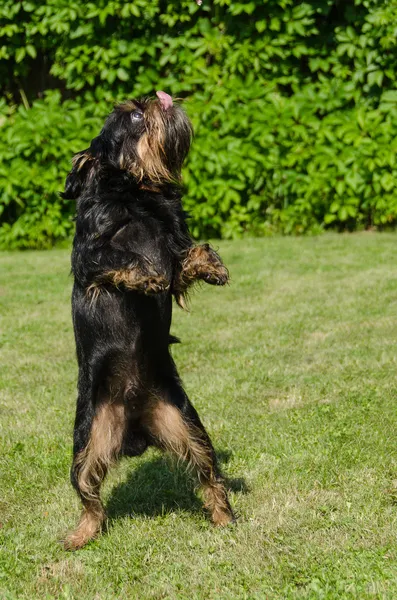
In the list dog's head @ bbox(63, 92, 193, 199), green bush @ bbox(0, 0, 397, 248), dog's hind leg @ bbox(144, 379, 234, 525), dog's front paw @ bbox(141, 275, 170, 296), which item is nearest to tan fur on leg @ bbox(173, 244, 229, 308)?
dog's front paw @ bbox(141, 275, 170, 296)

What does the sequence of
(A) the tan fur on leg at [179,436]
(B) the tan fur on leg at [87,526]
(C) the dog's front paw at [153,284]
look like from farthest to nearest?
1. (B) the tan fur on leg at [87,526]
2. (A) the tan fur on leg at [179,436]
3. (C) the dog's front paw at [153,284]

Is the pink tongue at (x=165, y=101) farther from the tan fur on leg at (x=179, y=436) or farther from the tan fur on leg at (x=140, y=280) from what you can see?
the tan fur on leg at (x=179, y=436)

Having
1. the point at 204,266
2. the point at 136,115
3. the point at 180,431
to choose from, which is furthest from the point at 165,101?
the point at 180,431

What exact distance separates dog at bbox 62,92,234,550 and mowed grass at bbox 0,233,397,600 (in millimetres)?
345

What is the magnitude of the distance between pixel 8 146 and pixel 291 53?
397 centimetres

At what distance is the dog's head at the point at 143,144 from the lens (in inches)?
152

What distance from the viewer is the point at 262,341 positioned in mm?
7324

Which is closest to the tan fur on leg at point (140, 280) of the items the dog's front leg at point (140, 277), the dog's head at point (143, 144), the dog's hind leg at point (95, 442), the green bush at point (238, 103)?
the dog's front leg at point (140, 277)

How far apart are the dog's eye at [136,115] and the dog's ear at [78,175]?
26 centimetres

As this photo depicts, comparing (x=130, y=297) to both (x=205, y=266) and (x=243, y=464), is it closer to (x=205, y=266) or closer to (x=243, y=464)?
(x=205, y=266)

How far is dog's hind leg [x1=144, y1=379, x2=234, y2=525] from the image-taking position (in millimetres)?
3941

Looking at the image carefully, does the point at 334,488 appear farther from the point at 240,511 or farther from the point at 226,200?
the point at 226,200

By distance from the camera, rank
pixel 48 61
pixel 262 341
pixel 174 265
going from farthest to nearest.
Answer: pixel 48 61, pixel 262 341, pixel 174 265

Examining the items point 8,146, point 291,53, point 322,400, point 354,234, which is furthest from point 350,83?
point 322,400
